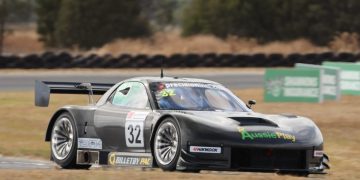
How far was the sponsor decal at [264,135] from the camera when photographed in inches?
408

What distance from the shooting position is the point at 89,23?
65.9m

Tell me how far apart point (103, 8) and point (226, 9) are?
8268mm

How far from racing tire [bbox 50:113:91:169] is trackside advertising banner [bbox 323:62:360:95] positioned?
1742 centimetres

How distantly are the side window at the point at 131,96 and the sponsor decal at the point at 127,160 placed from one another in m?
0.62

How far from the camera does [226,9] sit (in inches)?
2640

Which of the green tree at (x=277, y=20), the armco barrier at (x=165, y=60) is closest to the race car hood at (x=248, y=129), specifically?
the armco barrier at (x=165, y=60)

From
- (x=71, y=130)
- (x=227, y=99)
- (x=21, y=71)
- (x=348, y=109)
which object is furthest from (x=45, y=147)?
(x=21, y=71)

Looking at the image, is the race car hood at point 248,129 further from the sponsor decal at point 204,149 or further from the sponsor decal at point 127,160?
the sponsor decal at point 127,160

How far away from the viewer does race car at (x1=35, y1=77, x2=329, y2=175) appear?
10367mm

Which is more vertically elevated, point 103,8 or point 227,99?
point 103,8

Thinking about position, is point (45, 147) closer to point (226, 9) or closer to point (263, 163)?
point (263, 163)

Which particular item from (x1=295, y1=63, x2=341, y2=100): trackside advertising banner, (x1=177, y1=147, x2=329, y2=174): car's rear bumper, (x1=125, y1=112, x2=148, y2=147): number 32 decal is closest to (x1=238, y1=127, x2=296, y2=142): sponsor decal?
(x1=177, y1=147, x2=329, y2=174): car's rear bumper

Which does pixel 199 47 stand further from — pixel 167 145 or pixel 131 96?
pixel 167 145

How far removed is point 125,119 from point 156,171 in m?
0.69
